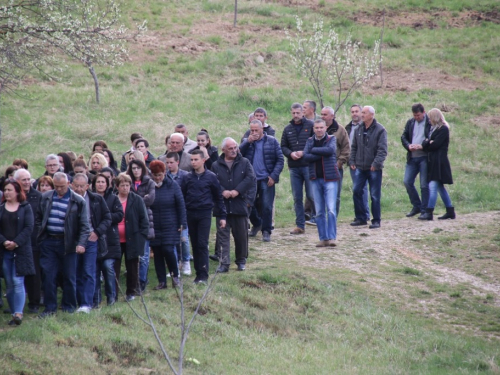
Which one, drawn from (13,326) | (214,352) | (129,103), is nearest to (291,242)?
(214,352)

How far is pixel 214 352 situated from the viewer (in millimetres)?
8500

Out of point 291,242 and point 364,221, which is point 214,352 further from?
point 364,221

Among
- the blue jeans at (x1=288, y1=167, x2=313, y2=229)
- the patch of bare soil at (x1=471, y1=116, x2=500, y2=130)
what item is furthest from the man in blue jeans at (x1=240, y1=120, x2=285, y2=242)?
the patch of bare soil at (x1=471, y1=116, x2=500, y2=130)

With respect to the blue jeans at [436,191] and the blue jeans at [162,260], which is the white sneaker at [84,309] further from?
the blue jeans at [436,191]

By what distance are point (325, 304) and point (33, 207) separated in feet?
14.3

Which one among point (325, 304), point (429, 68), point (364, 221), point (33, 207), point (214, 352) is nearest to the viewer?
point (214, 352)

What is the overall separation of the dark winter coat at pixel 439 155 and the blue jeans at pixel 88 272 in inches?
299

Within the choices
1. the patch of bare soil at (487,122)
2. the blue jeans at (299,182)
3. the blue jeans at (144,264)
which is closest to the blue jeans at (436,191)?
the blue jeans at (299,182)

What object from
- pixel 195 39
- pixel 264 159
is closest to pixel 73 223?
pixel 264 159

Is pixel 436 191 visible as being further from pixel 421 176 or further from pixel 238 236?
pixel 238 236

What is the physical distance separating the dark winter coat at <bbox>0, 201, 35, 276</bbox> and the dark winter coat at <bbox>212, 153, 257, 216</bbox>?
330 centimetres

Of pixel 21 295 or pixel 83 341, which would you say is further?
pixel 21 295

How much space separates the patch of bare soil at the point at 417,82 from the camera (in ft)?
86.8

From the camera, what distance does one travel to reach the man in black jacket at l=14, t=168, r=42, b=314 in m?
9.41
